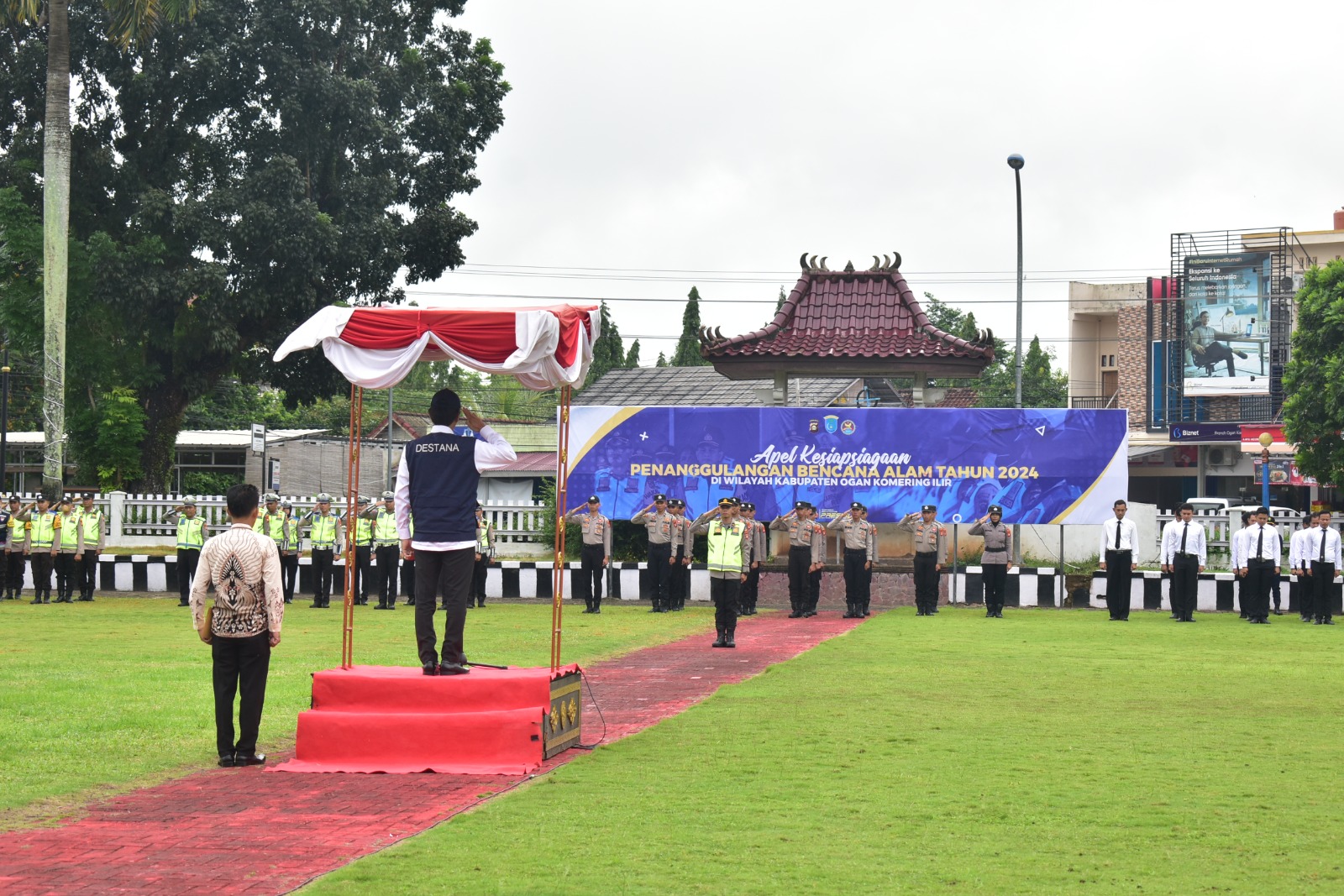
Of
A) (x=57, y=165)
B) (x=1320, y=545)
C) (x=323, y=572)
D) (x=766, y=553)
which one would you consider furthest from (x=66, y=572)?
(x=1320, y=545)

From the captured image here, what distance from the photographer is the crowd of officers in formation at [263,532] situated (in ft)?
82.0

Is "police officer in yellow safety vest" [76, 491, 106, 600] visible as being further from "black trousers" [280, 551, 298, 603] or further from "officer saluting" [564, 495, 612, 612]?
"officer saluting" [564, 495, 612, 612]

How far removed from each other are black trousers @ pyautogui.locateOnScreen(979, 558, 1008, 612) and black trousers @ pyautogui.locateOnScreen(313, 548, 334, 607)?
10.9 meters

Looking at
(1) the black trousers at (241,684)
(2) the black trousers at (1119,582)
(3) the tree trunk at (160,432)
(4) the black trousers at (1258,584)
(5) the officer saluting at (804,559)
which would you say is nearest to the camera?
(1) the black trousers at (241,684)

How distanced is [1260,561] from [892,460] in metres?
5.98

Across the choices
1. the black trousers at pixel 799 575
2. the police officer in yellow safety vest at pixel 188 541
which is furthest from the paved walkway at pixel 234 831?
the police officer in yellow safety vest at pixel 188 541

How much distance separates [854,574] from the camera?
23141 millimetres

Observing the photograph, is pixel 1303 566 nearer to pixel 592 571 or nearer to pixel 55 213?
pixel 592 571

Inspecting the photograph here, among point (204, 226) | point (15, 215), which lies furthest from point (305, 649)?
point (15, 215)

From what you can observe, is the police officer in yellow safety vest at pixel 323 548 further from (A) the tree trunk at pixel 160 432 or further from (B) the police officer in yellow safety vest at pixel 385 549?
(A) the tree trunk at pixel 160 432

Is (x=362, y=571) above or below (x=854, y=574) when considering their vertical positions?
below

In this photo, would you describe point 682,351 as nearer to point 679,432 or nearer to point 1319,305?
point 1319,305

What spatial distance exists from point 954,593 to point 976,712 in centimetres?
1423

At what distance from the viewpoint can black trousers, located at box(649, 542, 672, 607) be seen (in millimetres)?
24031
